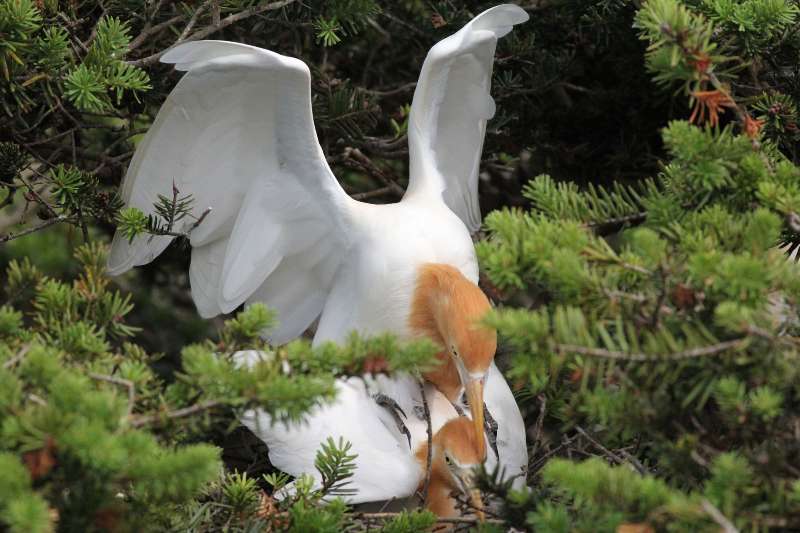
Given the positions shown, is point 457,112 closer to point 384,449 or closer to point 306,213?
point 306,213

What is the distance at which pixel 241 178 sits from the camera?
3.17 m

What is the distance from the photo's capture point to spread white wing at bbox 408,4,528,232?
3.17m

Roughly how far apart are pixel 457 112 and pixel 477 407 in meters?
1.07

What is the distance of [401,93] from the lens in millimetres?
3875

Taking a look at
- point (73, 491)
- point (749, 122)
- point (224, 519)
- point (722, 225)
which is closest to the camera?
point (73, 491)

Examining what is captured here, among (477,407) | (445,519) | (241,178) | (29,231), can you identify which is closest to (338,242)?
(241,178)

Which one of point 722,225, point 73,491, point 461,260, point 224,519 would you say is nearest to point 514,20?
point 461,260

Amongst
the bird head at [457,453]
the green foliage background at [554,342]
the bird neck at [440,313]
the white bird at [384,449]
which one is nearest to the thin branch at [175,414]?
the green foliage background at [554,342]

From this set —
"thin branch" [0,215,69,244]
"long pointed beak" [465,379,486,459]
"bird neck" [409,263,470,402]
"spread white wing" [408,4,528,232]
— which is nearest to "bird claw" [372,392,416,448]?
"bird neck" [409,263,470,402]

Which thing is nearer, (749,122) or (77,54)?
(749,122)

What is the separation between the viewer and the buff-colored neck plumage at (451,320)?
281cm

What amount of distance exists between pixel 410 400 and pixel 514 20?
118 cm

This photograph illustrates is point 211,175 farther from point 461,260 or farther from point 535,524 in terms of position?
point 535,524

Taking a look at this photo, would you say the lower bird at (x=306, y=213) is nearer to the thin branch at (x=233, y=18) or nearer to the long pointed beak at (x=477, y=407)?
the long pointed beak at (x=477, y=407)
